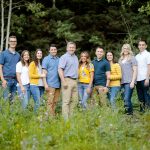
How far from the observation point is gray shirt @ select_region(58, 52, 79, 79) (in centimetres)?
1002

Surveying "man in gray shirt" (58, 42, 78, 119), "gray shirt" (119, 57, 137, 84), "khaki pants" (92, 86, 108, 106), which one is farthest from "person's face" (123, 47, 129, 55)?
"man in gray shirt" (58, 42, 78, 119)

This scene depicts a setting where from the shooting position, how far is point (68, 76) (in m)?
10.1

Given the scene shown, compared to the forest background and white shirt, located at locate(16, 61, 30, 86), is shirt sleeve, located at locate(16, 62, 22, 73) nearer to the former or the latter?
white shirt, located at locate(16, 61, 30, 86)

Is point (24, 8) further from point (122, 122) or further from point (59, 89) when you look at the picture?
point (122, 122)

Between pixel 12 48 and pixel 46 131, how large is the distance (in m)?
3.68

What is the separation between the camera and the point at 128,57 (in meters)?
10.7

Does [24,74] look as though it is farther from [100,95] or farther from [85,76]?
[100,95]

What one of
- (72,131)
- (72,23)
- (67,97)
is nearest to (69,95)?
(67,97)

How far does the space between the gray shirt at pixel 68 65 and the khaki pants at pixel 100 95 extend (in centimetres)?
67

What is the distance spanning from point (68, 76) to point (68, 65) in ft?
0.82

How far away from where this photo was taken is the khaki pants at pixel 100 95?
926 cm

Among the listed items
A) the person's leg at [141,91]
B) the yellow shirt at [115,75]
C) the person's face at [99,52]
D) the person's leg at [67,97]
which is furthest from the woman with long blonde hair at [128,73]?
the person's leg at [67,97]

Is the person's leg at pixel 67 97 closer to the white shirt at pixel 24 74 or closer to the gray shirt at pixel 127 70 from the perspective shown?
the white shirt at pixel 24 74

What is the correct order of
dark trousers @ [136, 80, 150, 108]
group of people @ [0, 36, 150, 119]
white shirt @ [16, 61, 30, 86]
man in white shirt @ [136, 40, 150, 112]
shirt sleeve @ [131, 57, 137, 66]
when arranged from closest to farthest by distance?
1. group of people @ [0, 36, 150, 119]
2. white shirt @ [16, 61, 30, 86]
3. shirt sleeve @ [131, 57, 137, 66]
4. man in white shirt @ [136, 40, 150, 112]
5. dark trousers @ [136, 80, 150, 108]
